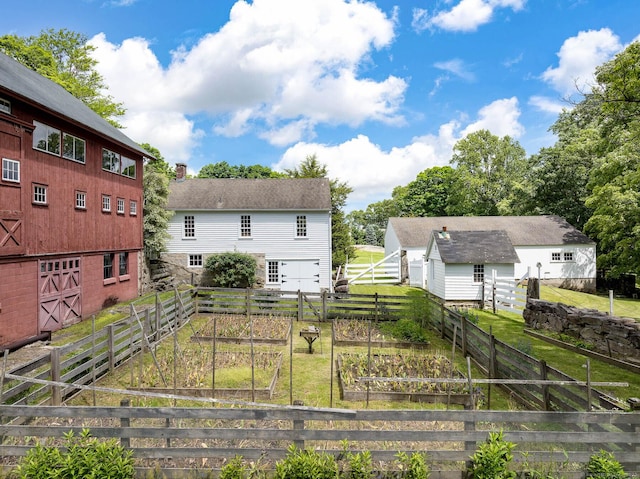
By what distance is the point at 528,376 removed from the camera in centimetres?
750

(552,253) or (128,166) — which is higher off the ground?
(128,166)

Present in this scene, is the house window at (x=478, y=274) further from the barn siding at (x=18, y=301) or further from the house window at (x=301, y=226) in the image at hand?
the barn siding at (x=18, y=301)

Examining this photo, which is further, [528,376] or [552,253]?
[552,253]

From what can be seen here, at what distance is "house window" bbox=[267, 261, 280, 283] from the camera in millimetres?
24281

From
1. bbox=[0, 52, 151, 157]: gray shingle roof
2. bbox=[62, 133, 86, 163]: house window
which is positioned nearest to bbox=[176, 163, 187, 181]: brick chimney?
bbox=[0, 52, 151, 157]: gray shingle roof

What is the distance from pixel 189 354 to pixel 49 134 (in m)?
10.6

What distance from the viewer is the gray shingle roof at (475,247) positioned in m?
20.7

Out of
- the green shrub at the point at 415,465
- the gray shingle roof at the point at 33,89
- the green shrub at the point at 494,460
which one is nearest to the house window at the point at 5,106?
the gray shingle roof at the point at 33,89

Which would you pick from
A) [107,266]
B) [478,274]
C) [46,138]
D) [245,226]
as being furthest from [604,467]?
[245,226]

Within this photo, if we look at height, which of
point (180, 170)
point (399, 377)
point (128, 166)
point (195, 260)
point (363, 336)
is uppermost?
point (180, 170)

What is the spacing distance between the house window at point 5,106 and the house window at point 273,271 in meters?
15.3

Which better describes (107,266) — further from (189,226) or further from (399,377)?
(399,377)

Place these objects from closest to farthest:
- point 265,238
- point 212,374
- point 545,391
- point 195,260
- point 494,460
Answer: point 494,460 < point 545,391 < point 212,374 < point 265,238 < point 195,260

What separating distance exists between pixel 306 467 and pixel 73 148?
16.6 meters
